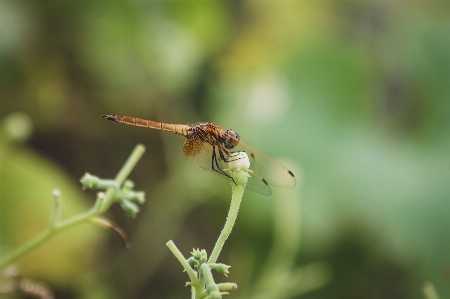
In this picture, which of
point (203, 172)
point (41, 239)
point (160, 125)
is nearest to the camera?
point (41, 239)

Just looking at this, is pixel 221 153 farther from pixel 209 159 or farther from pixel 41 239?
pixel 41 239

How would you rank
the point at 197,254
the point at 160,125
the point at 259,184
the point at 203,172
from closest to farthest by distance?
the point at 197,254, the point at 259,184, the point at 160,125, the point at 203,172

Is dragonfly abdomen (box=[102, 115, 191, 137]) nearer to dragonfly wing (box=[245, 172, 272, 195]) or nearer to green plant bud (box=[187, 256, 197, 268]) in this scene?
dragonfly wing (box=[245, 172, 272, 195])

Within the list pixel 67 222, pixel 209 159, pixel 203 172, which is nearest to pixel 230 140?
pixel 209 159

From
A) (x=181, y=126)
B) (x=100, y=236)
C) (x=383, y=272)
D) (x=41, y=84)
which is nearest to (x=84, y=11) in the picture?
(x=41, y=84)

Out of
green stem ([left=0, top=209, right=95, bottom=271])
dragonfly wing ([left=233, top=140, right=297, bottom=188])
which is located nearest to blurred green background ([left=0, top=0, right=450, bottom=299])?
dragonfly wing ([left=233, top=140, right=297, bottom=188])

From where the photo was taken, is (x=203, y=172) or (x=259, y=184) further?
(x=203, y=172)

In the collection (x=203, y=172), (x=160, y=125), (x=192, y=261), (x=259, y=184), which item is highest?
(x=203, y=172)
